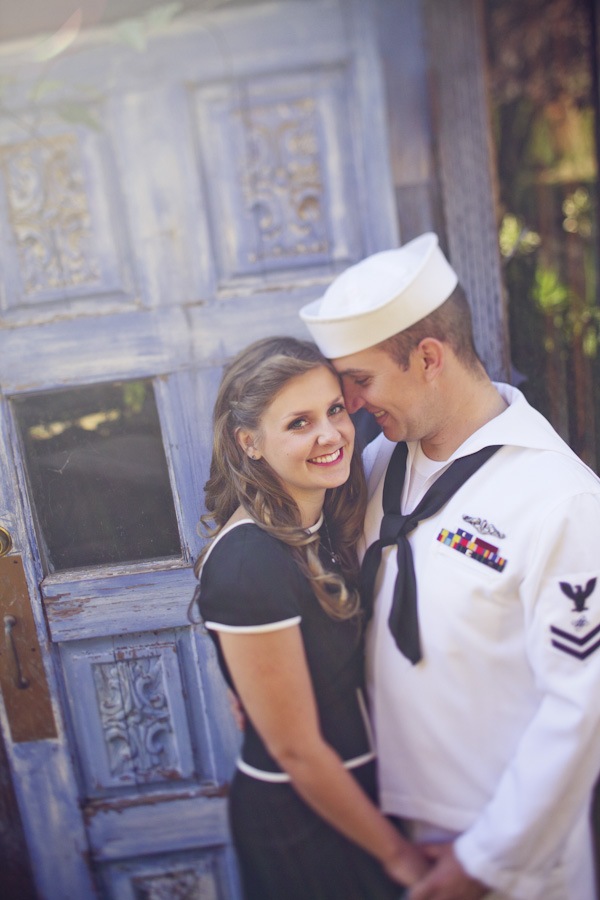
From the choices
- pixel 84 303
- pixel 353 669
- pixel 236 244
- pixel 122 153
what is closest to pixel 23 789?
pixel 353 669

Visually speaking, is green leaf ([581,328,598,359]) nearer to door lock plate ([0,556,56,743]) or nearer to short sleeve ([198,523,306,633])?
short sleeve ([198,523,306,633])

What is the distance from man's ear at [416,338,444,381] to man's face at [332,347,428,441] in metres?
0.01

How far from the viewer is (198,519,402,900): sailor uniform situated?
200 centimetres

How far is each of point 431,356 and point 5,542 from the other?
1389 mm

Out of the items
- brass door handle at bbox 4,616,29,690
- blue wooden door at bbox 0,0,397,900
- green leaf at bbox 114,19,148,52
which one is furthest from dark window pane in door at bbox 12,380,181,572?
green leaf at bbox 114,19,148,52

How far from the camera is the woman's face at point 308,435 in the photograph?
2.09m

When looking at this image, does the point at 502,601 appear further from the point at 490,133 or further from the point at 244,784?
the point at 490,133

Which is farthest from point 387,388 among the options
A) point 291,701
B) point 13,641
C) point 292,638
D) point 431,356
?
point 13,641

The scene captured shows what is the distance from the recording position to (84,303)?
232 cm

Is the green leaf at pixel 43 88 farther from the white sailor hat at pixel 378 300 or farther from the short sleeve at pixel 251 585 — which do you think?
the short sleeve at pixel 251 585

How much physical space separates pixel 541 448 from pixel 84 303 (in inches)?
54.5

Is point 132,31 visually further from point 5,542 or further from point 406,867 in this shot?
point 406,867

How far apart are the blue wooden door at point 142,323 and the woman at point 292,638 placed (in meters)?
0.25

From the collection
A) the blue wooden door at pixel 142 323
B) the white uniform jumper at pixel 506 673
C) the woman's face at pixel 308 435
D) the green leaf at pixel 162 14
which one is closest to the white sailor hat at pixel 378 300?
the woman's face at pixel 308 435
